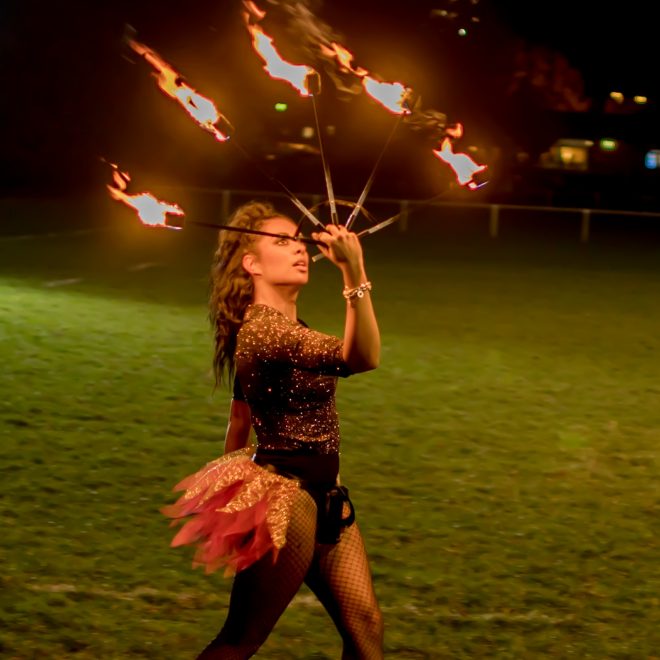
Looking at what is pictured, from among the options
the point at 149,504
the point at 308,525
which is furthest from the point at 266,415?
the point at 149,504

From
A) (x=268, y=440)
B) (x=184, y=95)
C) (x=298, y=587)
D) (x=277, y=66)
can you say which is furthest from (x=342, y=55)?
(x=298, y=587)

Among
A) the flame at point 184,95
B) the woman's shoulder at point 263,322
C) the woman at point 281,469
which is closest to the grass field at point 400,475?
the woman at point 281,469

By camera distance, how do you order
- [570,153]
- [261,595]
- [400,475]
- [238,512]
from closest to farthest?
[261,595]
[238,512]
[400,475]
[570,153]

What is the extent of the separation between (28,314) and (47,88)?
2743cm

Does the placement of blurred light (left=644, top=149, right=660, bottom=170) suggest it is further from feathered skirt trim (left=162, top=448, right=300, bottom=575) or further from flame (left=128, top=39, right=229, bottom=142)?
feathered skirt trim (left=162, top=448, right=300, bottom=575)

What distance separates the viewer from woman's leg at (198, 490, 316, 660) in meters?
3.31

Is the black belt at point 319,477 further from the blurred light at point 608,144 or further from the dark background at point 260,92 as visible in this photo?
the blurred light at point 608,144

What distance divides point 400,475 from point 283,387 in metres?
3.75

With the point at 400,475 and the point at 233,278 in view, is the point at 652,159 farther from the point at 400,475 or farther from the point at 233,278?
the point at 233,278

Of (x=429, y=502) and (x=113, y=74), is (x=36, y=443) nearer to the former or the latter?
(x=429, y=502)

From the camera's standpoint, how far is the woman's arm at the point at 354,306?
3.15 metres

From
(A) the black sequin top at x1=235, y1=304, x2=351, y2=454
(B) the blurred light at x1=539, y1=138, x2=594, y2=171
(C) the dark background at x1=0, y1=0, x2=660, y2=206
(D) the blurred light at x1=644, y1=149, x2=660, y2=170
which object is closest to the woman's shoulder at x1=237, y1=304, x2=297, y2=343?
(A) the black sequin top at x1=235, y1=304, x2=351, y2=454

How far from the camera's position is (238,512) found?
3.41 m

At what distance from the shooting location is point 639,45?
46531mm
